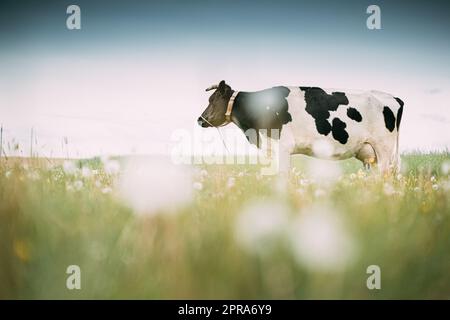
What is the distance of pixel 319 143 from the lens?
5789 mm

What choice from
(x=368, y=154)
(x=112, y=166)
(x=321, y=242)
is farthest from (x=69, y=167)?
(x=368, y=154)

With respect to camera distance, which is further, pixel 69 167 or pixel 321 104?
pixel 321 104

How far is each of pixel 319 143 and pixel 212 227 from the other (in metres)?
3.72

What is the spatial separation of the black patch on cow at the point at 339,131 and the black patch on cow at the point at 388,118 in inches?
25.9

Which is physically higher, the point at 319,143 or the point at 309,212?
the point at 319,143

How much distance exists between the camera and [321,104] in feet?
19.4

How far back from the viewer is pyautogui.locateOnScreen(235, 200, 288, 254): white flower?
2.20 m

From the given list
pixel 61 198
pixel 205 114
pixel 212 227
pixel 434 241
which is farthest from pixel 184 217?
pixel 205 114

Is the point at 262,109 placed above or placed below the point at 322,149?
above

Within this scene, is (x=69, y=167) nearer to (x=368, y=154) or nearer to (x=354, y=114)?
(x=354, y=114)

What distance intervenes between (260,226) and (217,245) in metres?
0.27

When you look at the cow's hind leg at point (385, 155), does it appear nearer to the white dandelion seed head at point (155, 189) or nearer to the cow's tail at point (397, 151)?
the cow's tail at point (397, 151)

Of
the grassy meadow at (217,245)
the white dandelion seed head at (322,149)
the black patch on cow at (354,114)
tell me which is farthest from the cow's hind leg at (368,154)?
the grassy meadow at (217,245)

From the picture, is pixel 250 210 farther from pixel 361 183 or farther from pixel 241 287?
pixel 361 183
